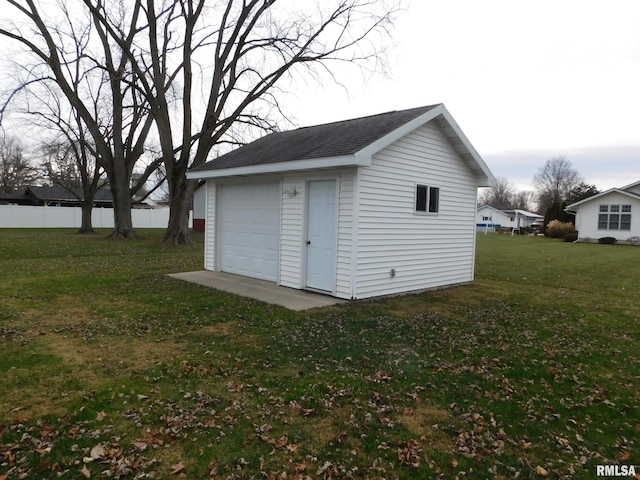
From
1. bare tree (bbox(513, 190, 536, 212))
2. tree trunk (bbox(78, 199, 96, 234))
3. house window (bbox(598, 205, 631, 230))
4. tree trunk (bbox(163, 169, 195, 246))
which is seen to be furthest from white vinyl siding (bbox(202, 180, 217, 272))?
bare tree (bbox(513, 190, 536, 212))

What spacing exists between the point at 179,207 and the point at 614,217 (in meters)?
28.9

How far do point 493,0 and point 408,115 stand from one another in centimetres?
348

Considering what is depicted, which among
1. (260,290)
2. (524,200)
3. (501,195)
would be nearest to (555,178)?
(524,200)

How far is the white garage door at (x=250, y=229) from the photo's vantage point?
31.1 ft

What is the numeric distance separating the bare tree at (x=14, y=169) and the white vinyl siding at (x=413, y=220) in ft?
143

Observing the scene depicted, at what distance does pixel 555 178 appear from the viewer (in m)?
67.7

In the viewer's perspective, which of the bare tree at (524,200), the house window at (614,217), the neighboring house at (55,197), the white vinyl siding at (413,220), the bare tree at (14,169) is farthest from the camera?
the bare tree at (524,200)

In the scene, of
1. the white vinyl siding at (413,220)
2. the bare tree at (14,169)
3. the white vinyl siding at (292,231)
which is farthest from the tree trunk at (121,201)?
the bare tree at (14,169)

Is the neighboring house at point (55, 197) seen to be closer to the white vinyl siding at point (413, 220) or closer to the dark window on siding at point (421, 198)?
the white vinyl siding at point (413, 220)

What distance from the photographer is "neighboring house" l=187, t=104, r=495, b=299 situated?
25.8 feet

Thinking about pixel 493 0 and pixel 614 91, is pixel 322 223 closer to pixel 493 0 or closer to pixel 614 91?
pixel 493 0

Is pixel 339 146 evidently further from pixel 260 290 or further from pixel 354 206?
pixel 260 290

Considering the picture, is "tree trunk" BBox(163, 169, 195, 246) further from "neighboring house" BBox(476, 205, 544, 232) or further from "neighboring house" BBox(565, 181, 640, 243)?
"neighboring house" BBox(476, 205, 544, 232)

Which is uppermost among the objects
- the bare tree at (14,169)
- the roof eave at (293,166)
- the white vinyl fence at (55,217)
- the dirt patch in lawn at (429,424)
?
the bare tree at (14,169)
